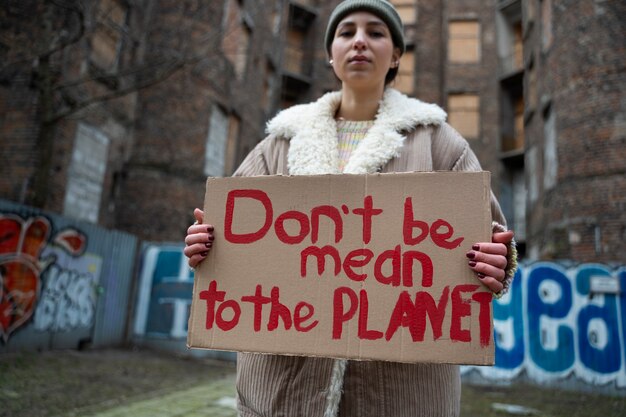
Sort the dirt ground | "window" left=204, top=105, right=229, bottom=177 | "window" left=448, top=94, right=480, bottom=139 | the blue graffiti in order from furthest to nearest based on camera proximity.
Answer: "window" left=448, top=94, right=480, bottom=139 → "window" left=204, top=105, right=229, bottom=177 → the blue graffiti → the dirt ground

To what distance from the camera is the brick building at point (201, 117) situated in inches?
342

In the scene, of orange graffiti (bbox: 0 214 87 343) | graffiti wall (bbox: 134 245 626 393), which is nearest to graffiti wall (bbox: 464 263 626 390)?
graffiti wall (bbox: 134 245 626 393)

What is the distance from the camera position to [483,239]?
1227 mm

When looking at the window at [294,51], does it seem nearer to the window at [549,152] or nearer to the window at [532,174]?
the window at [532,174]

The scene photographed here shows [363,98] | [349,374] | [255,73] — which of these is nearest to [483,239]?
[349,374]

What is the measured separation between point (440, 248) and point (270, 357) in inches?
23.3

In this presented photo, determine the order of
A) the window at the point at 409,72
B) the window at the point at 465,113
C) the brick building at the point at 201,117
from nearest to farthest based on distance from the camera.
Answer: the brick building at the point at 201,117, the window at the point at 465,113, the window at the point at 409,72

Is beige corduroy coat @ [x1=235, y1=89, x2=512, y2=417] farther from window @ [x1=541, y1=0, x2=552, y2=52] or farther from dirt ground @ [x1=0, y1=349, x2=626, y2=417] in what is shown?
window @ [x1=541, y1=0, x2=552, y2=52]

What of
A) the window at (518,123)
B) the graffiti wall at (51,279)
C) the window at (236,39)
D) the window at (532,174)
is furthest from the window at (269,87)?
the graffiti wall at (51,279)

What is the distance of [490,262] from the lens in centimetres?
119

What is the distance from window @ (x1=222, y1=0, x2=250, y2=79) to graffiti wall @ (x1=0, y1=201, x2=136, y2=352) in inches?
302

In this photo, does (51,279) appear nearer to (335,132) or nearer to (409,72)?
(335,132)

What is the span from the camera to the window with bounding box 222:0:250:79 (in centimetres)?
1379

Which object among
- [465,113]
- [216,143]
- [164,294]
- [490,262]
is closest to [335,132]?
[490,262]
